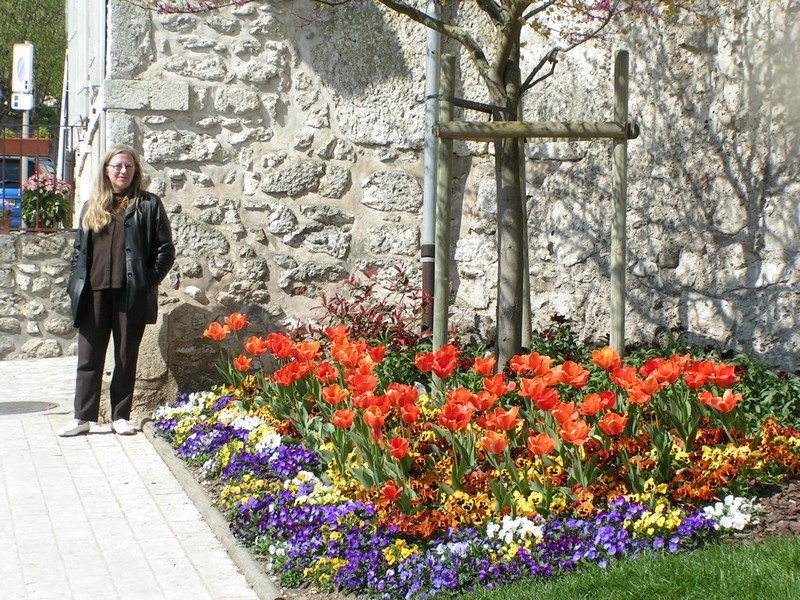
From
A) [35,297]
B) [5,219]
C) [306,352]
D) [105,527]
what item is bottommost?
[105,527]

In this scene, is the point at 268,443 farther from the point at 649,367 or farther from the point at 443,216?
the point at 649,367

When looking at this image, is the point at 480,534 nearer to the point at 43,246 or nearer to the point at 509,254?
the point at 509,254

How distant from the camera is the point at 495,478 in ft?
13.3

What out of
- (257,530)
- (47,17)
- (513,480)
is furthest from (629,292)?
(47,17)

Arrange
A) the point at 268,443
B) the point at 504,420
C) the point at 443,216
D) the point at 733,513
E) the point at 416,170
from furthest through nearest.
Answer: the point at 416,170 < the point at 443,216 < the point at 268,443 < the point at 504,420 < the point at 733,513

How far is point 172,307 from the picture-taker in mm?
6789

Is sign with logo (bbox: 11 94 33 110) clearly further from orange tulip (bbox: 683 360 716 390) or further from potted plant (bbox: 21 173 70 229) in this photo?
orange tulip (bbox: 683 360 716 390)

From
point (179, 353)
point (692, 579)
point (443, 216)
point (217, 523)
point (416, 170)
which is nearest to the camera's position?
point (692, 579)

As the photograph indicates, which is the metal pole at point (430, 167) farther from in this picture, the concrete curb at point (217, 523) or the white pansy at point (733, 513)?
the white pansy at point (733, 513)

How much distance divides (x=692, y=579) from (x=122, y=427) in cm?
405

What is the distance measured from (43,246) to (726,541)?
7.04m

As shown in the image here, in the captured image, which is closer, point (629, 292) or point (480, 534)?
point (480, 534)

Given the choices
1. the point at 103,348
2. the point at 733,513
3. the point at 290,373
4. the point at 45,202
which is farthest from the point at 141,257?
the point at 45,202

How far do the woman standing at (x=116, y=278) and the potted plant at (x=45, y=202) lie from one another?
13.1 ft
